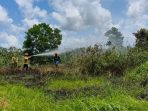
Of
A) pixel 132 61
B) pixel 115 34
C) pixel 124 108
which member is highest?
pixel 115 34

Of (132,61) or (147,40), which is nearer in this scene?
(132,61)

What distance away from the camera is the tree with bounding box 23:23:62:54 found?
175 feet

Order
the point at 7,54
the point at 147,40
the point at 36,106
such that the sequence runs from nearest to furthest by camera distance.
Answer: the point at 36,106 → the point at 147,40 → the point at 7,54

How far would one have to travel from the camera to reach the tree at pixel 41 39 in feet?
175

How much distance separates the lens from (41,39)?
53.4 metres

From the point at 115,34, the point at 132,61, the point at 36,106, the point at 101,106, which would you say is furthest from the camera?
the point at 115,34

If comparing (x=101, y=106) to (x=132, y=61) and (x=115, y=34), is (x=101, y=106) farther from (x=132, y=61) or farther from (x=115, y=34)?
(x=115, y=34)

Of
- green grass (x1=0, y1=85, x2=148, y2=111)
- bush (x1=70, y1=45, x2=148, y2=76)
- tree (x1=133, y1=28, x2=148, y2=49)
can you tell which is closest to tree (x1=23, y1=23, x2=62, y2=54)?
tree (x1=133, y1=28, x2=148, y2=49)

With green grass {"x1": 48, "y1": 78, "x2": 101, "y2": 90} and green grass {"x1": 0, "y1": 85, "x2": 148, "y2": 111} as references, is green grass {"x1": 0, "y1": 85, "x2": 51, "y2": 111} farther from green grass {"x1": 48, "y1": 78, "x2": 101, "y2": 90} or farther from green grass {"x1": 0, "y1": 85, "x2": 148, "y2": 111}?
green grass {"x1": 48, "y1": 78, "x2": 101, "y2": 90}

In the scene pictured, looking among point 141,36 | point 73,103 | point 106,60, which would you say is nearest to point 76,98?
point 73,103

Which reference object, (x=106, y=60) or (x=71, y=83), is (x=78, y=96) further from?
(x=106, y=60)

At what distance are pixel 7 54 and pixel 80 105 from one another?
33008 mm

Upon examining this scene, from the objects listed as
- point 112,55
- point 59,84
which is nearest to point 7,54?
point 112,55

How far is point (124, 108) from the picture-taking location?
13.3m
